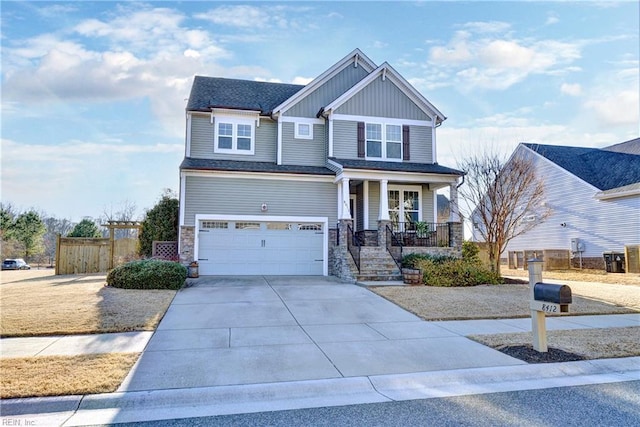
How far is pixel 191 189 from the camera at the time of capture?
15461 mm

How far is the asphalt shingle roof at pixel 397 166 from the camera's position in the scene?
626 inches

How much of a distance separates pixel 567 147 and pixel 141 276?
2716cm

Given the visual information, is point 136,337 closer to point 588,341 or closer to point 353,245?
point 588,341

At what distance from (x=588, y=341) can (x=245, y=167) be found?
12.7 meters

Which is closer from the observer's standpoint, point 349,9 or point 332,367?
point 332,367

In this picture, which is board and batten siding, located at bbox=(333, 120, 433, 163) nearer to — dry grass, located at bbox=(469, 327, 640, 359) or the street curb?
dry grass, located at bbox=(469, 327, 640, 359)

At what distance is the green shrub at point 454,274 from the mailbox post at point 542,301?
265 inches

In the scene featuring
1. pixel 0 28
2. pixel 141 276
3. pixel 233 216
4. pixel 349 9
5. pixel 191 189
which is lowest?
pixel 141 276

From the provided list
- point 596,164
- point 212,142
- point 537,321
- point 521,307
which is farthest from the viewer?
point 596,164

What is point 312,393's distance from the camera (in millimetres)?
4684

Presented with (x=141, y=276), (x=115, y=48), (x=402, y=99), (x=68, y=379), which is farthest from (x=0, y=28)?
(x=402, y=99)

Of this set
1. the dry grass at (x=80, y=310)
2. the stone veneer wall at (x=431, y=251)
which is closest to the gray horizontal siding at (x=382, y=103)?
the stone veneer wall at (x=431, y=251)

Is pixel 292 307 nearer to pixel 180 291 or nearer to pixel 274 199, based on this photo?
pixel 180 291

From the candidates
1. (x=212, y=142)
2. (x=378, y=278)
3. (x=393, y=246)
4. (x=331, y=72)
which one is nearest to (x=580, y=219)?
(x=393, y=246)
